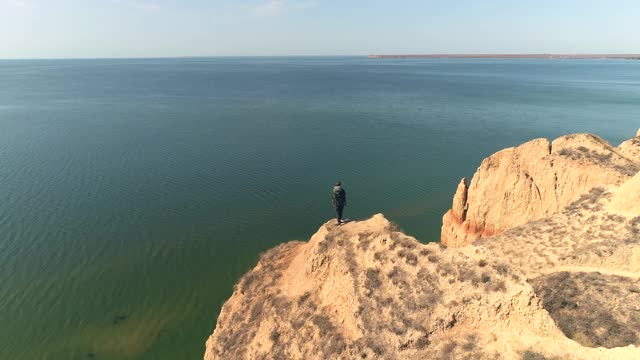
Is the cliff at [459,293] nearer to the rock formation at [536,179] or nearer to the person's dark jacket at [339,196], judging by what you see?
the rock formation at [536,179]

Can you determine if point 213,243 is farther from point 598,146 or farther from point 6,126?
point 6,126

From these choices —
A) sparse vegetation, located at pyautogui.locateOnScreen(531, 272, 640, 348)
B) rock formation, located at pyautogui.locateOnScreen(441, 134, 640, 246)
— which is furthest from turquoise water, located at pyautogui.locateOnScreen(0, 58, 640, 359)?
sparse vegetation, located at pyautogui.locateOnScreen(531, 272, 640, 348)

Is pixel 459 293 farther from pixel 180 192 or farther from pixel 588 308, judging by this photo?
pixel 180 192

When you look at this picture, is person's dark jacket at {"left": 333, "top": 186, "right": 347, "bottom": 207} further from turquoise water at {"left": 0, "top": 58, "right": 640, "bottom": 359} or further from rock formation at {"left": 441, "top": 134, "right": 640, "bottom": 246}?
rock formation at {"left": 441, "top": 134, "right": 640, "bottom": 246}

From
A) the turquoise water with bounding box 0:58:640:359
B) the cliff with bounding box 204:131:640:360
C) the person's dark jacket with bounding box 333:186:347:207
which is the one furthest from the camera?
the turquoise water with bounding box 0:58:640:359

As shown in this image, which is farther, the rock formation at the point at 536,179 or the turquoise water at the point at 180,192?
the turquoise water at the point at 180,192

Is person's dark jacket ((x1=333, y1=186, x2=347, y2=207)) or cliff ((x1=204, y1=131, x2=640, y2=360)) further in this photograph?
person's dark jacket ((x1=333, y1=186, x2=347, y2=207))

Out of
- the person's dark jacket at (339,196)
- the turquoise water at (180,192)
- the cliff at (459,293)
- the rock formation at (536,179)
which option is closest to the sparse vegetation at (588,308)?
the cliff at (459,293)
